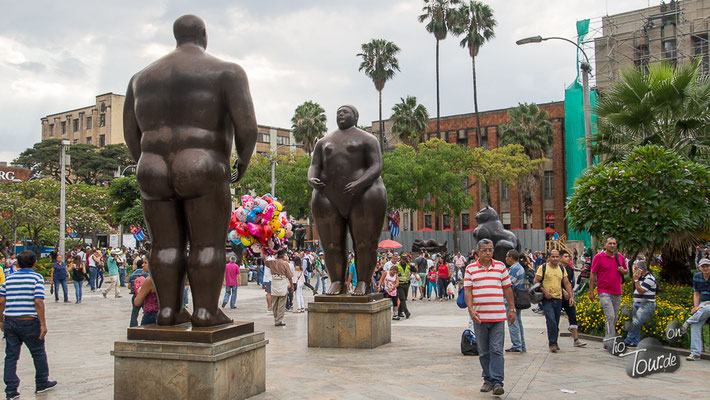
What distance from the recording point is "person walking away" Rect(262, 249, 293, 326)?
1151 cm

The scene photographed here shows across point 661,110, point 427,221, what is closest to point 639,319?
point 661,110

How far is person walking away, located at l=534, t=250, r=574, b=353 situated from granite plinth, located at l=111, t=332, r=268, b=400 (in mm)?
4921

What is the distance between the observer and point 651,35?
38250mm

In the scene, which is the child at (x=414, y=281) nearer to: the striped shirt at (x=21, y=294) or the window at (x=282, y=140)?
the striped shirt at (x=21, y=294)

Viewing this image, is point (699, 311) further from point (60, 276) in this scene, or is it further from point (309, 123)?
point (309, 123)

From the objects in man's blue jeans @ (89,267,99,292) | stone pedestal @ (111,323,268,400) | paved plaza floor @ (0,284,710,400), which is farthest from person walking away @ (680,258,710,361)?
man's blue jeans @ (89,267,99,292)

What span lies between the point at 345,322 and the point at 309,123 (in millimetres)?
40069

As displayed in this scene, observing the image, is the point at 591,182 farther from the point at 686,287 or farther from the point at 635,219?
the point at 686,287

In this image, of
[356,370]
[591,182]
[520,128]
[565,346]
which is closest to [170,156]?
[356,370]

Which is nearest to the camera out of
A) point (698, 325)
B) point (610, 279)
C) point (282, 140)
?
point (698, 325)

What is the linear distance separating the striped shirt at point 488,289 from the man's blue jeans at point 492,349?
0.10 m

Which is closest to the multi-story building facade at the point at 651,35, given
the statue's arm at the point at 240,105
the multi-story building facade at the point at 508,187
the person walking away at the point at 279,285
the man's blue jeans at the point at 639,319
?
the multi-story building facade at the point at 508,187

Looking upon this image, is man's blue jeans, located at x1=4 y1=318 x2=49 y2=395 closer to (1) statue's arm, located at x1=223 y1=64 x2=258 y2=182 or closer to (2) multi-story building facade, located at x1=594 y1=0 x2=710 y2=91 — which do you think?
(1) statue's arm, located at x1=223 y1=64 x2=258 y2=182

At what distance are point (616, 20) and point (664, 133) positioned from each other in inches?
1250
